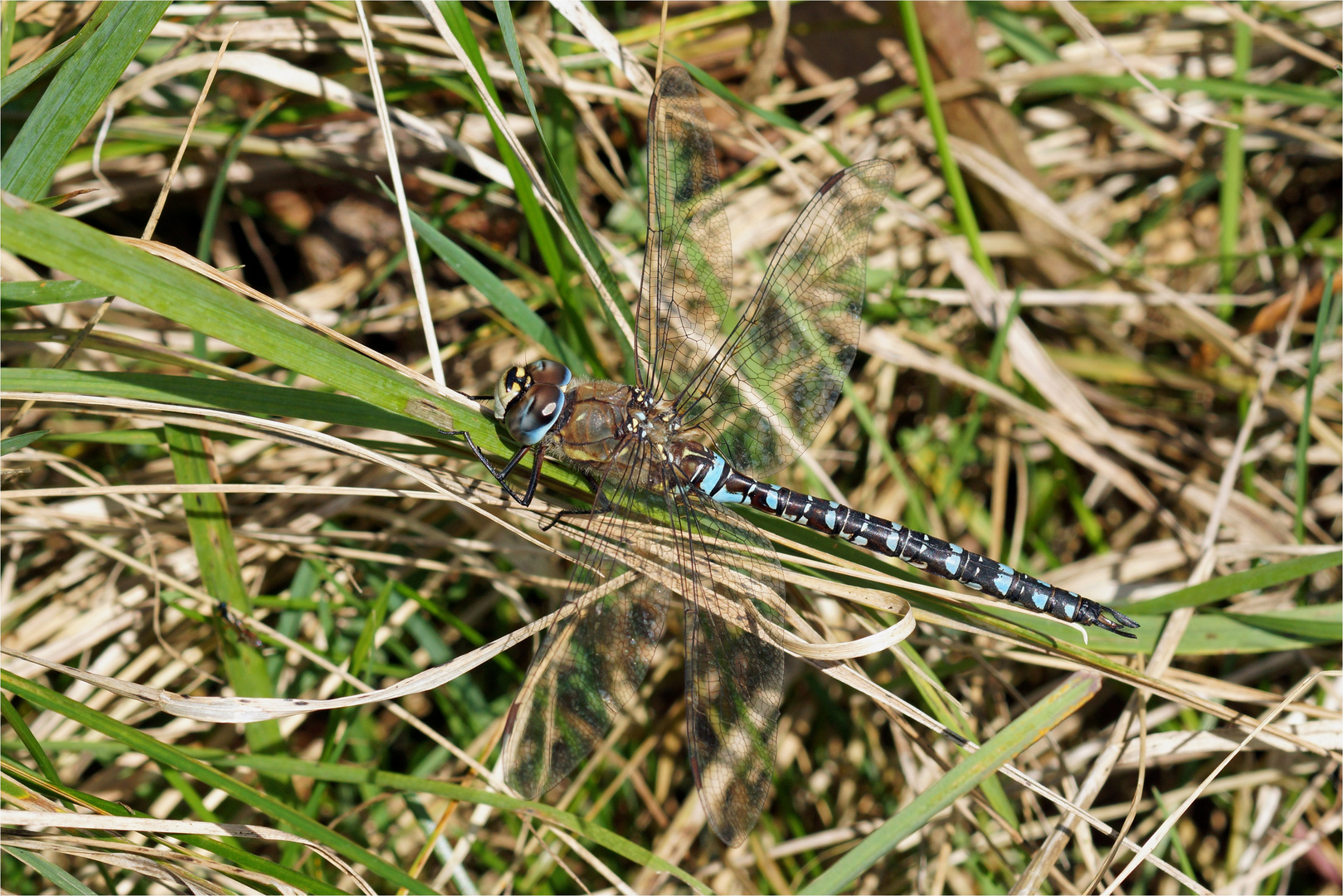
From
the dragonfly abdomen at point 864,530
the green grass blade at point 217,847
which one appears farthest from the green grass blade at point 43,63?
the dragonfly abdomen at point 864,530

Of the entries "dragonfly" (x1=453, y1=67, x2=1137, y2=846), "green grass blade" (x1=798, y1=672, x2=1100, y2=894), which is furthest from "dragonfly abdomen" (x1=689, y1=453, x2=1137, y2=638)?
"green grass blade" (x1=798, y1=672, x2=1100, y2=894)

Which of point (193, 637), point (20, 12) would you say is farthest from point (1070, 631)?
point (20, 12)

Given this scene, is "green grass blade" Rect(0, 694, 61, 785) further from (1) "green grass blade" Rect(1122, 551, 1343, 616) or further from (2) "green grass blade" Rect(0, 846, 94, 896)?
(1) "green grass blade" Rect(1122, 551, 1343, 616)

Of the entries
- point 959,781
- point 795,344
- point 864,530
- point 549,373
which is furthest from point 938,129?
point 959,781

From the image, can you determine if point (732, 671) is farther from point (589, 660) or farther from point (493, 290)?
point (493, 290)

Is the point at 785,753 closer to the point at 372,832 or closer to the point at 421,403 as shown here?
the point at 372,832

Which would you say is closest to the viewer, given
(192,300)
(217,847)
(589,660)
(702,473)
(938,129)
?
(192,300)
